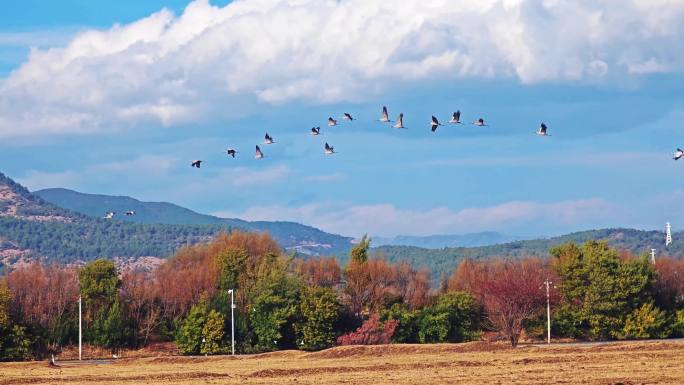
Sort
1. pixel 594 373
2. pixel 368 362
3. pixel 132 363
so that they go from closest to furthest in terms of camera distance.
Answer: pixel 594 373 < pixel 368 362 < pixel 132 363

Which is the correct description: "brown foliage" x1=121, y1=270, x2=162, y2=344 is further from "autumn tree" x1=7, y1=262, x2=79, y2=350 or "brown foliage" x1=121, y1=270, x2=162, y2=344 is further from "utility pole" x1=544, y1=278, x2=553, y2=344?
"utility pole" x1=544, y1=278, x2=553, y2=344

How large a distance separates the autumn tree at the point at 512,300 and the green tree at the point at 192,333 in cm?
2439

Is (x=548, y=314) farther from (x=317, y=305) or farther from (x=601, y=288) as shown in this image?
(x=317, y=305)

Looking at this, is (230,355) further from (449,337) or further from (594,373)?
(594,373)

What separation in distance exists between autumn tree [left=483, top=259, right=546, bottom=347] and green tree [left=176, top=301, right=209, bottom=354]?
80.0 feet

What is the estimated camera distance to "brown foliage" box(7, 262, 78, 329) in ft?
311

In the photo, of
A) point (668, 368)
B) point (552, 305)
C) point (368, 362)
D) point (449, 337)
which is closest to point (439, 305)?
point (449, 337)

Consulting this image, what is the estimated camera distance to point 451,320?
97938mm

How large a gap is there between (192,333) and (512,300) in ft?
89.9

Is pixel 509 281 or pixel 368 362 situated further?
pixel 509 281

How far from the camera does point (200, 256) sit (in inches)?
4902

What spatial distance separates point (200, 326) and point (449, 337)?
842 inches

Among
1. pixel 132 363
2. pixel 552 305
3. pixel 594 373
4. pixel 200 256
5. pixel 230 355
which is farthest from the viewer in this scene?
pixel 200 256

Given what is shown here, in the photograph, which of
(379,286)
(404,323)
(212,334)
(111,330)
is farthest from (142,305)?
(404,323)
